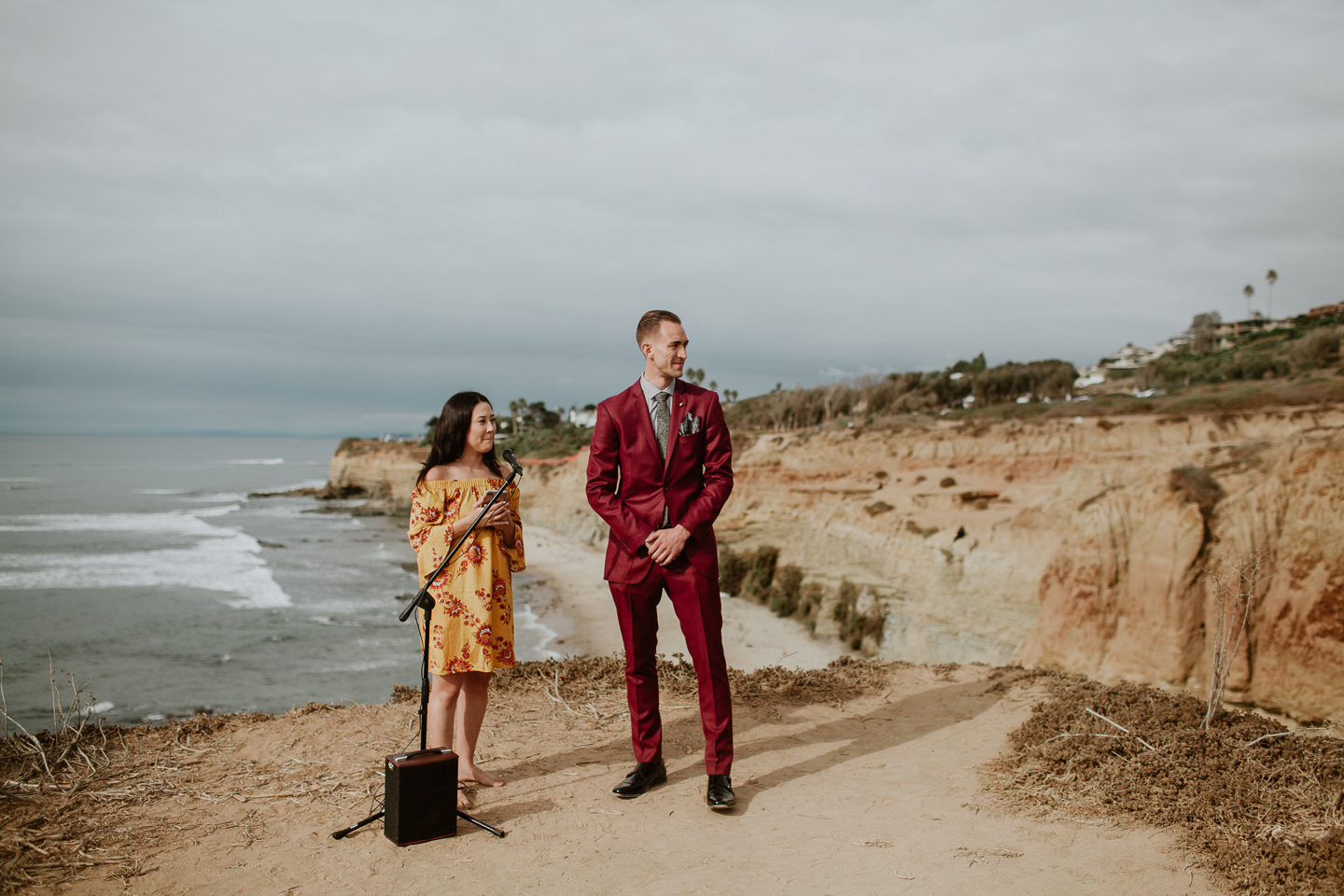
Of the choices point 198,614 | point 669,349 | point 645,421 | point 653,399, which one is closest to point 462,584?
point 645,421

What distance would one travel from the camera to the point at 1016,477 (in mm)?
22828

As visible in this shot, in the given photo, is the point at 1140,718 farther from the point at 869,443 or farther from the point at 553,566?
the point at 553,566

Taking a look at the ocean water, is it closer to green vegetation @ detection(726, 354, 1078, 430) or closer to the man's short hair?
the man's short hair

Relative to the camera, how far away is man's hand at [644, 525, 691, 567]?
3.65 m

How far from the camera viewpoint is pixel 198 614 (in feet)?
59.5

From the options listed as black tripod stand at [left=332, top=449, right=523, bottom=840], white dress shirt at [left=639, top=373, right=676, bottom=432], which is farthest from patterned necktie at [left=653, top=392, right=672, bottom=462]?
black tripod stand at [left=332, top=449, right=523, bottom=840]

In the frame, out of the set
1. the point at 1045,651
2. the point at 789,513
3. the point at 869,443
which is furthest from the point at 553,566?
the point at 1045,651

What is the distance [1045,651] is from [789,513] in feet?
42.7

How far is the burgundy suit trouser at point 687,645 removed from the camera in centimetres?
378

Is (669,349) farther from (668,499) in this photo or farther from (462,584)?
(462,584)

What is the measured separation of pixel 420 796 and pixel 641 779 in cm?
117

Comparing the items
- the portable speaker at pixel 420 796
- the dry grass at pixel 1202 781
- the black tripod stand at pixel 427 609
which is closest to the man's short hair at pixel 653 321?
the black tripod stand at pixel 427 609

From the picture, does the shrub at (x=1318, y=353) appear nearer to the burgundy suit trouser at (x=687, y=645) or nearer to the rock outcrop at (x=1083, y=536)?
the rock outcrop at (x=1083, y=536)

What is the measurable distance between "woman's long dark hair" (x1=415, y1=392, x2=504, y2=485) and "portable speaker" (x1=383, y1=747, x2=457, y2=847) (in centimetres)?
134
